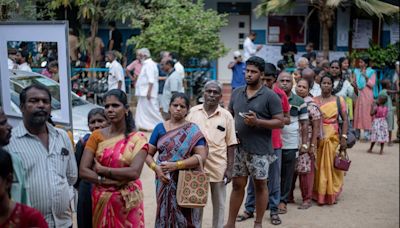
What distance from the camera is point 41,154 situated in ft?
13.1

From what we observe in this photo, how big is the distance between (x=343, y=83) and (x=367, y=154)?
233cm

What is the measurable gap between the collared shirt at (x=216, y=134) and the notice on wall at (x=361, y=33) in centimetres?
1406

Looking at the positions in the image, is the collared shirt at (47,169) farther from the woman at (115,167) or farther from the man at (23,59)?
the man at (23,59)

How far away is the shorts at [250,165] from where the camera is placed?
6422mm

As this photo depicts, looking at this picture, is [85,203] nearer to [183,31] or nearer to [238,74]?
[183,31]

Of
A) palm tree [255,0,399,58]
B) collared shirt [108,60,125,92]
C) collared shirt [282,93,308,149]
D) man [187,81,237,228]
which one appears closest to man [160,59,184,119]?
collared shirt [108,60,125,92]

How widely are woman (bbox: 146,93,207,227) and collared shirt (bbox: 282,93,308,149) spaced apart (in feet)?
7.46

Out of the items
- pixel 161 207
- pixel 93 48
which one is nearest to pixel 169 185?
pixel 161 207

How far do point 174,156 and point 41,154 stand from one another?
164 centimetres

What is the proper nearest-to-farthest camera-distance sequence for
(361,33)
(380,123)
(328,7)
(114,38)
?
1. (380,123)
2. (328,7)
3. (114,38)
4. (361,33)

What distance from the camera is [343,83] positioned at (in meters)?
10.1

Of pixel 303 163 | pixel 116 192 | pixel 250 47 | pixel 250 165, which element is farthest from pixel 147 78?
pixel 116 192

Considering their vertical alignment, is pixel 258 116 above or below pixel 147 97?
above

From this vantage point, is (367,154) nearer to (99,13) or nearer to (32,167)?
(99,13)
